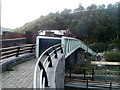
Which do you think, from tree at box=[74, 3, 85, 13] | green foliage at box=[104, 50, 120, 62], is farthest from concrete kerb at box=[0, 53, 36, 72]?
tree at box=[74, 3, 85, 13]

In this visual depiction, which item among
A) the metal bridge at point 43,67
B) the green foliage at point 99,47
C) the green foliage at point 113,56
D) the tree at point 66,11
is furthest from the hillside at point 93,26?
the metal bridge at point 43,67

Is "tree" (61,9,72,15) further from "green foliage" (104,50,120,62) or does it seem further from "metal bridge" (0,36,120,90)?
"metal bridge" (0,36,120,90)

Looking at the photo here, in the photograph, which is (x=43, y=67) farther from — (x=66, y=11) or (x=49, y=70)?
(x=66, y=11)

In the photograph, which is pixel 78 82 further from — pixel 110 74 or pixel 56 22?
pixel 56 22

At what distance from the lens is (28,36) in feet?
37.0

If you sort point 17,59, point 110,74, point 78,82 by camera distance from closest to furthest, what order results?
point 17,59, point 78,82, point 110,74

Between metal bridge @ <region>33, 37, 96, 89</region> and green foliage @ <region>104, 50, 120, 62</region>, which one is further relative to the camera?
green foliage @ <region>104, 50, 120, 62</region>

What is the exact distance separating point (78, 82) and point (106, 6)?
52.3 m

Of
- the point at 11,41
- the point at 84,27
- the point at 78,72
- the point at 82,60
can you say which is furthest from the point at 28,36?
the point at 84,27

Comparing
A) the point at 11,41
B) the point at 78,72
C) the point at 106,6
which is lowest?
the point at 78,72

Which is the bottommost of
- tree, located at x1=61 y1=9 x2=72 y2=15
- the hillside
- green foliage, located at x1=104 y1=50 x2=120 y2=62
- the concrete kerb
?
green foliage, located at x1=104 y1=50 x2=120 y2=62

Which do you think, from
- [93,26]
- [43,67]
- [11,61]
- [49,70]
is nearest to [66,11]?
[93,26]

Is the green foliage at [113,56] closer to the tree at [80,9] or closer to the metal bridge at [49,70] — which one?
the metal bridge at [49,70]

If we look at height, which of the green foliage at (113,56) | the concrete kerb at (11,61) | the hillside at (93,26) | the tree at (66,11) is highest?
the tree at (66,11)
